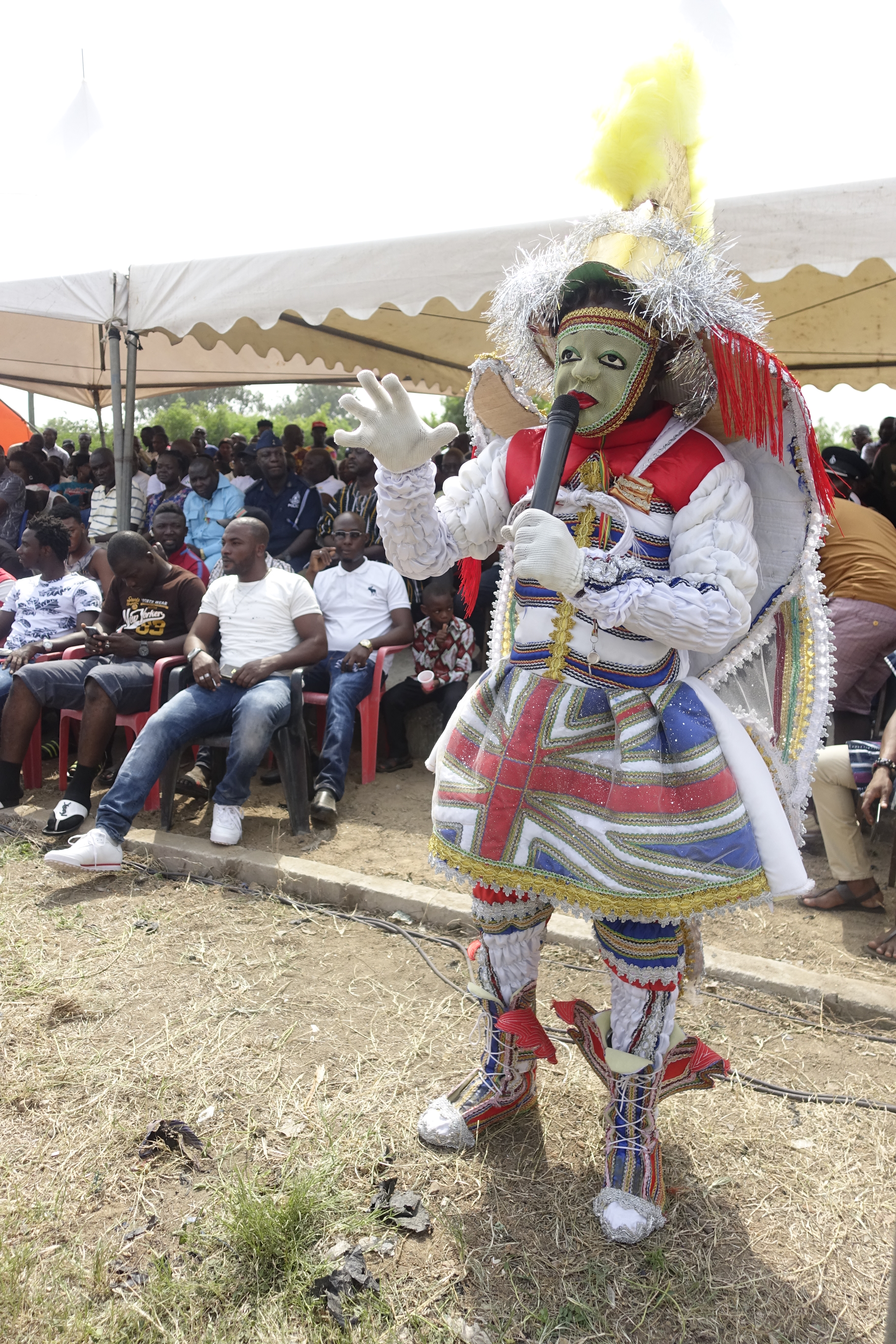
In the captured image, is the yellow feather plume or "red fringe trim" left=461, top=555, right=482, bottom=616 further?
"red fringe trim" left=461, top=555, right=482, bottom=616

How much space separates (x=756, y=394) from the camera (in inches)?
80.4

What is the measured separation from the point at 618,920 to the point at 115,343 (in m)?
5.04

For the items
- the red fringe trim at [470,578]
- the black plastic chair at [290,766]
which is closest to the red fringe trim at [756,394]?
the red fringe trim at [470,578]

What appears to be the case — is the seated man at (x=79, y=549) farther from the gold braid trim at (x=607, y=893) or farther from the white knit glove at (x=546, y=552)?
the white knit glove at (x=546, y=552)

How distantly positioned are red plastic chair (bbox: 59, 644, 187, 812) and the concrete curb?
0.41m

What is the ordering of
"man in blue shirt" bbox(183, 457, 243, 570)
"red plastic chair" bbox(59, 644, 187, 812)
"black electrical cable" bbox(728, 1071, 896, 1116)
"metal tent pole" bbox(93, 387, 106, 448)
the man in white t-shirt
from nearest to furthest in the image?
"black electrical cable" bbox(728, 1071, 896, 1116)
"red plastic chair" bbox(59, 644, 187, 812)
the man in white t-shirt
"man in blue shirt" bbox(183, 457, 243, 570)
"metal tent pole" bbox(93, 387, 106, 448)

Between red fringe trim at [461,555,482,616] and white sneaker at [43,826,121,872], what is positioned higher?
red fringe trim at [461,555,482,616]

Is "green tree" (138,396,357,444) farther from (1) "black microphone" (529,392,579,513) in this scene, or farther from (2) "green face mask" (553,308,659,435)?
(1) "black microphone" (529,392,579,513)

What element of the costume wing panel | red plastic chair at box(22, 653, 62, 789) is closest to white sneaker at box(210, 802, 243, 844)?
red plastic chair at box(22, 653, 62, 789)

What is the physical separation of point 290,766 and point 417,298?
8.13 ft

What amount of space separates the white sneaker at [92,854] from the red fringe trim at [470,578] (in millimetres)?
2362

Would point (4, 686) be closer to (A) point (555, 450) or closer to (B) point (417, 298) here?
(B) point (417, 298)

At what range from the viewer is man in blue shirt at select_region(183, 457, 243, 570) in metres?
7.80

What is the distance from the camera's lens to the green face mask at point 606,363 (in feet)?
6.72
